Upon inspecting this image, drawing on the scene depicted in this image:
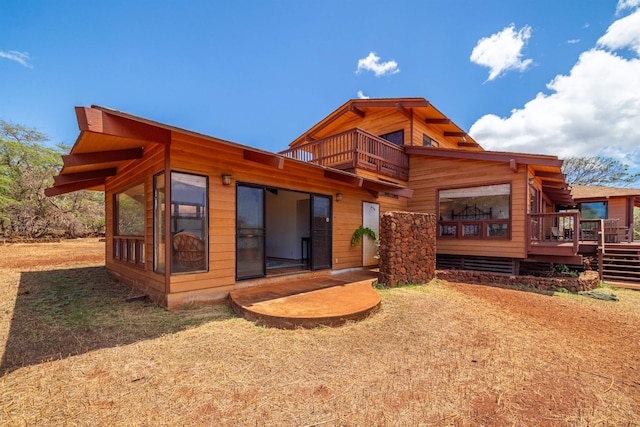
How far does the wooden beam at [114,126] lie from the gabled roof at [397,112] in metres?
8.61

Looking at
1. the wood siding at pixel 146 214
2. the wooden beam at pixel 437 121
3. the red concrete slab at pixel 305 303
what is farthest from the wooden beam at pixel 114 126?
the wooden beam at pixel 437 121

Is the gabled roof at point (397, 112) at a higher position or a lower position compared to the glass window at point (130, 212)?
higher

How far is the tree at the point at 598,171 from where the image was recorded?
2534cm

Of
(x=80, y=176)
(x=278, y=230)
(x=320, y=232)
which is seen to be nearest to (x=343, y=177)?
(x=320, y=232)

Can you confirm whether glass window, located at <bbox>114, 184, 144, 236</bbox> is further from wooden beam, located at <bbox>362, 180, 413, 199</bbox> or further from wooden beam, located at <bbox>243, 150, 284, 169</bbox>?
wooden beam, located at <bbox>362, 180, 413, 199</bbox>

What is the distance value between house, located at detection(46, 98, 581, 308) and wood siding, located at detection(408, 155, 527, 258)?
33mm

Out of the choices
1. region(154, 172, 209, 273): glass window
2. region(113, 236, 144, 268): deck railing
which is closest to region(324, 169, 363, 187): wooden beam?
region(154, 172, 209, 273): glass window

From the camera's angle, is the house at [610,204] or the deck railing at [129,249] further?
the house at [610,204]

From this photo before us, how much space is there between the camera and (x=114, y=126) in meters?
3.41

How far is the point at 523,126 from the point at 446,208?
284ft

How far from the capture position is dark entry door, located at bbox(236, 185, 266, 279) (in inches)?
218

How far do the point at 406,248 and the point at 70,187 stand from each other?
29.7 ft

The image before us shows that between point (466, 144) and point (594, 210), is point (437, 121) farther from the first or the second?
point (594, 210)

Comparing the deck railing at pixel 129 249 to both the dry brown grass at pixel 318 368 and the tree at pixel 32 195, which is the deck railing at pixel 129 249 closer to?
the dry brown grass at pixel 318 368
